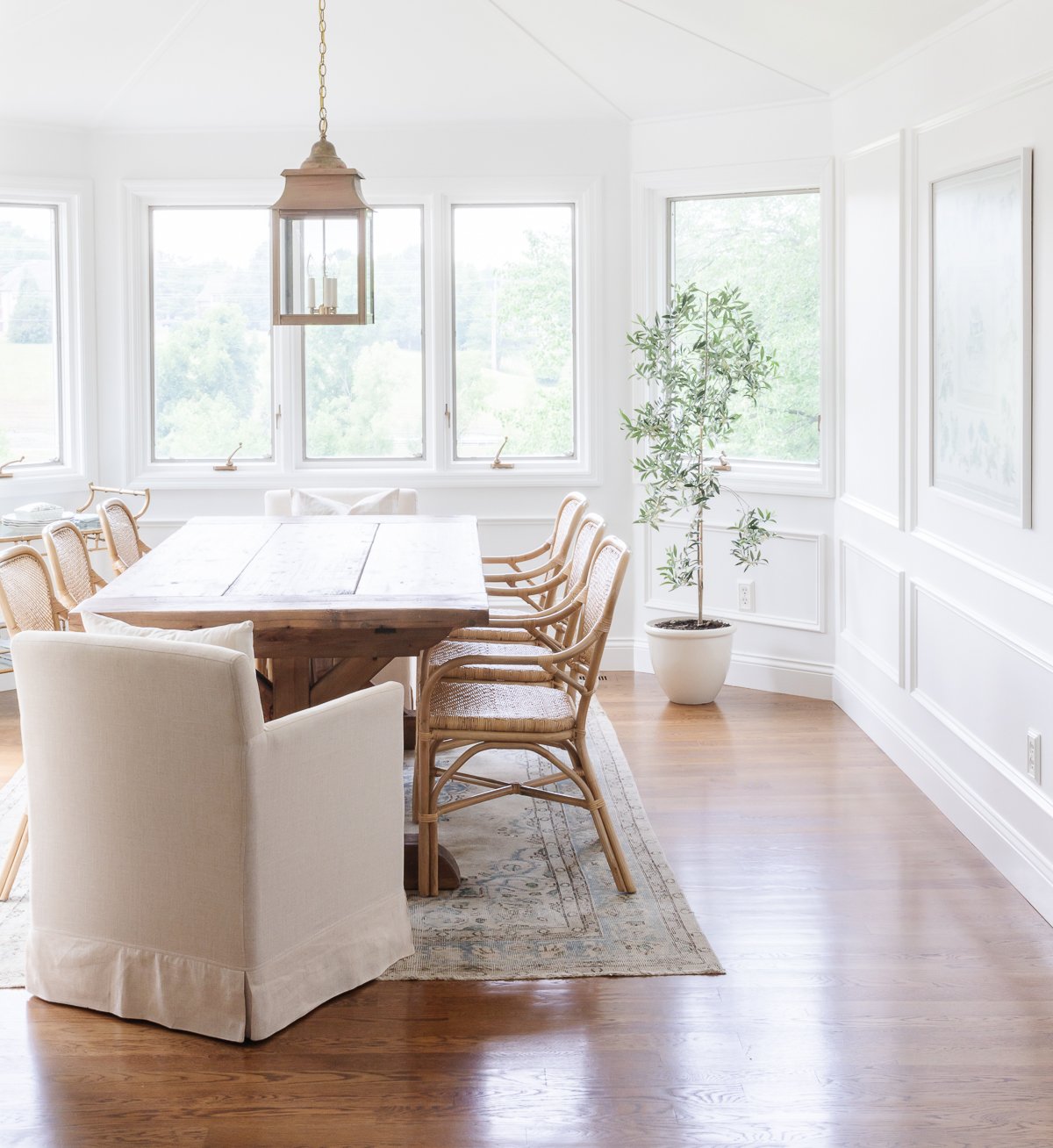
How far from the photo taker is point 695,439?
5809 mm

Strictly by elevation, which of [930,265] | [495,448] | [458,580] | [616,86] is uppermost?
[616,86]

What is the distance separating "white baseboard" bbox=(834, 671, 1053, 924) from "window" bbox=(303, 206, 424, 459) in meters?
2.38

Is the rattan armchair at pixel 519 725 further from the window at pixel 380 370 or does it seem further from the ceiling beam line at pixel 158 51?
the ceiling beam line at pixel 158 51

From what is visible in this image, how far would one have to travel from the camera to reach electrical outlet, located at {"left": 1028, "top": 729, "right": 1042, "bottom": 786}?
3596 millimetres

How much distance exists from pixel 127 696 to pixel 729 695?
3550mm

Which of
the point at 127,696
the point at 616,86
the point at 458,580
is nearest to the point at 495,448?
the point at 616,86

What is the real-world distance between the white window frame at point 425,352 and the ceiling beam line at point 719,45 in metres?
1.01

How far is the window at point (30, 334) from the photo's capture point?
6129 mm

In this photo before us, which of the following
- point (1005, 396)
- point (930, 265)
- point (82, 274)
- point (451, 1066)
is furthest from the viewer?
point (82, 274)

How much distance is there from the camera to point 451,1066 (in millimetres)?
2736

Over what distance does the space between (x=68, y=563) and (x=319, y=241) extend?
1.41m

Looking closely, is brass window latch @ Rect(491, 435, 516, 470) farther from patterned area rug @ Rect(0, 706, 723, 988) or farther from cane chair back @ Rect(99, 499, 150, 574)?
patterned area rug @ Rect(0, 706, 723, 988)

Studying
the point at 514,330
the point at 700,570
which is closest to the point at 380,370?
the point at 514,330

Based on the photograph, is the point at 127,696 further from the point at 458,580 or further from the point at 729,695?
the point at 729,695
